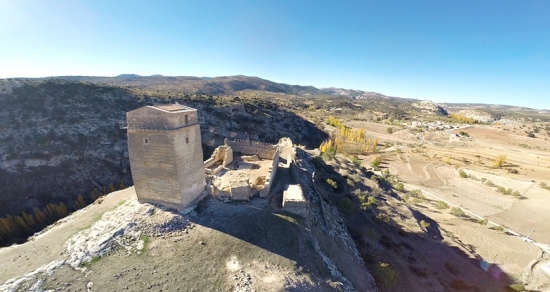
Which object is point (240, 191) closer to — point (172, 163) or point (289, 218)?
point (289, 218)

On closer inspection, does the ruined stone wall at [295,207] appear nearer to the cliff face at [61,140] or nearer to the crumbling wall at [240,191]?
the crumbling wall at [240,191]

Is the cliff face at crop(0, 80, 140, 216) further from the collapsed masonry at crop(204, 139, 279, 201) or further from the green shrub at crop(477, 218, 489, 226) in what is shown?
the green shrub at crop(477, 218, 489, 226)

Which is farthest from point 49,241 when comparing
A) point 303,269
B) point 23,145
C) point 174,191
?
point 23,145

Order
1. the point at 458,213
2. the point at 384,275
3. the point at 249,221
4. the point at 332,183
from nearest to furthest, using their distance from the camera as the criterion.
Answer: the point at 249,221
the point at 384,275
the point at 332,183
the point at 458,213

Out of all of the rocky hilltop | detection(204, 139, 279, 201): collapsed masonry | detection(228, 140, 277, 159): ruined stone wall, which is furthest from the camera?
detection(228, 140, 277, 159): ruined stone wall

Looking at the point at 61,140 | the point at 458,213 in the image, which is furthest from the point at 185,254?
the point at 61,140

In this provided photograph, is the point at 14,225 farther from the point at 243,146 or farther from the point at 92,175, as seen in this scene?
the point at 243,146

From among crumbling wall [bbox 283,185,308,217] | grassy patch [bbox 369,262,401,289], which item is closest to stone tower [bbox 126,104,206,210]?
crumbling wall [bbox 283,185,308,217]
